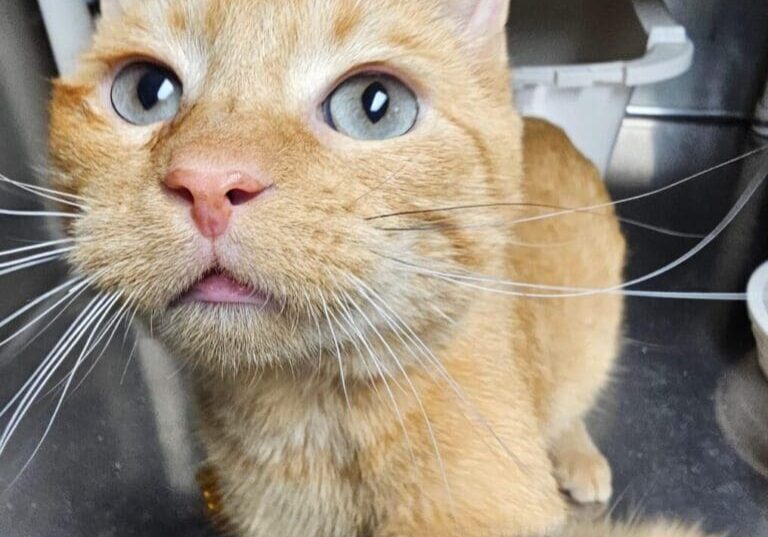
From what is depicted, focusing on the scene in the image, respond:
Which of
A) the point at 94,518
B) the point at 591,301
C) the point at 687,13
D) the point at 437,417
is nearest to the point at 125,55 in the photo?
the point at 437,417

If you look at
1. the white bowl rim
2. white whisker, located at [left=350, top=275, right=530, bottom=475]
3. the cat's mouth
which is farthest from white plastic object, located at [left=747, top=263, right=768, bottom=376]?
the cat's mouth

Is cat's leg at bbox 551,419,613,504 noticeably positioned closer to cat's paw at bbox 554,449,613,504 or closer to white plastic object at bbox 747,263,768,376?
cat's paw at bbox 554,449,613,504

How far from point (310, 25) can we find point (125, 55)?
155 millimetres

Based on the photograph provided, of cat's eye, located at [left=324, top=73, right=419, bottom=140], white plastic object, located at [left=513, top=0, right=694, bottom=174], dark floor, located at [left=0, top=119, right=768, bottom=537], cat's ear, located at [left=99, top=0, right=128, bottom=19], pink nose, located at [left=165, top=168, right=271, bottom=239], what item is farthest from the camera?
white plastic object, located at [left=513, top=0, right=694, bottom=174]

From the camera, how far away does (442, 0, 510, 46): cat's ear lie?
0.70 meters

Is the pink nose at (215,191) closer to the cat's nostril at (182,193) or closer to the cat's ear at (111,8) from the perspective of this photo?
the cat's nostril at (182,193)

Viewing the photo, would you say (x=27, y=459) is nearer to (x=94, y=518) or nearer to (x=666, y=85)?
(x=94, y=518)

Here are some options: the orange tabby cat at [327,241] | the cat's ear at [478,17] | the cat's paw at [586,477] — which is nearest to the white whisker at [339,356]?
the orange tabby cat at [327,241]

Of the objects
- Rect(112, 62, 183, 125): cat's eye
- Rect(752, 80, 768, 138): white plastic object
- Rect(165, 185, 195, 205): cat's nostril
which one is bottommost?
Rect(752, 80, 768, 138): white plastic object

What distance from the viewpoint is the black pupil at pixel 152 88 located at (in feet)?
2.10

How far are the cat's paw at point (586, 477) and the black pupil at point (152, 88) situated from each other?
0.66 m

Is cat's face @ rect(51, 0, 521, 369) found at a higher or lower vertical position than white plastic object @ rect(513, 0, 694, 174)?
higher

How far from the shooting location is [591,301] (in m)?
1.06

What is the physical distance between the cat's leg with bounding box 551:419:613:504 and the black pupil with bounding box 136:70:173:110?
0.66 m
